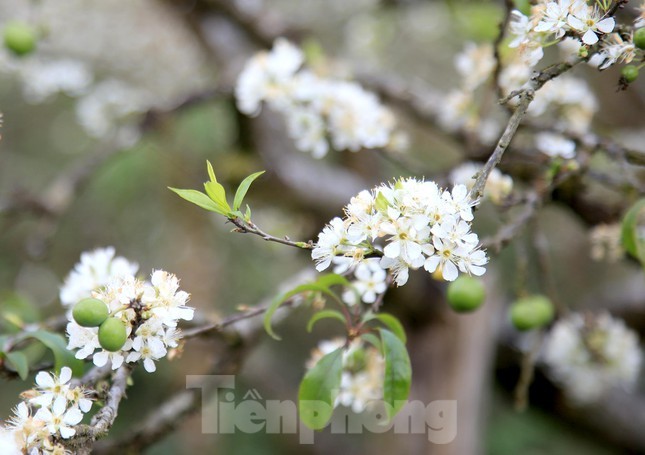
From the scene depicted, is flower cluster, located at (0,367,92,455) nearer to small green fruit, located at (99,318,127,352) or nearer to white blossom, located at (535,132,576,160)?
small green fruit, located at (99,318,127,352)

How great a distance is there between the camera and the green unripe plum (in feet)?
4.97

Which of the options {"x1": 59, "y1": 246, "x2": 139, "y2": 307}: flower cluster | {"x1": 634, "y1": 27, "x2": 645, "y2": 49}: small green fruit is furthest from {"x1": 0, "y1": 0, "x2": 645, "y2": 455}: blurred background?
{"x1": 634, "y1": 27, "x2": 645, "y2": 49}: small green fruit

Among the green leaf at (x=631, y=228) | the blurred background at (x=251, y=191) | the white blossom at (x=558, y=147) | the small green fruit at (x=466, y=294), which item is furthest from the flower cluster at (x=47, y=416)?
the white blossom at (x=558, y=147)

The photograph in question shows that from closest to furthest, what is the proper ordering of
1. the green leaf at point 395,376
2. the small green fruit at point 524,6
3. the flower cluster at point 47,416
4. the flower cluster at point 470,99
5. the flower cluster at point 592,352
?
the flower cluster at point 47,416, the green leaf at point 395,376, the small green fruit at point 524,6, the flower cluster at point 470,99, the flower cluster at point 592,352

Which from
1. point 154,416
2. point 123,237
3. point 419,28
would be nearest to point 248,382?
point 123,237

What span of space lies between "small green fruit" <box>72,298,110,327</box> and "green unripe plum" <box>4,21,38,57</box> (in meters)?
1.03

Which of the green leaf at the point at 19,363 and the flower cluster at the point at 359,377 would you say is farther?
the flower cluster at the point at 359,377

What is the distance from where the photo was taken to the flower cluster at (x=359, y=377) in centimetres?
104

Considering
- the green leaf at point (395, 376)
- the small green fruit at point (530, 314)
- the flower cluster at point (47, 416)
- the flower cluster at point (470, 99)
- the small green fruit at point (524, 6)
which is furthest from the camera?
the flower cluster at point (470, 99)

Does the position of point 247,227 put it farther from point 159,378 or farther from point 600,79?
point 159,378

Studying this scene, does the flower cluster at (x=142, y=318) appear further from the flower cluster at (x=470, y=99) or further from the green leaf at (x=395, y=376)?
the flower cluster at (x=470, y=99)

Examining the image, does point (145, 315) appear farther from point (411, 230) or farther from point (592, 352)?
point (592, 352)

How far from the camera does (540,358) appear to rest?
210 centimetres

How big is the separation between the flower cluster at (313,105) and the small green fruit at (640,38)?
704mm
